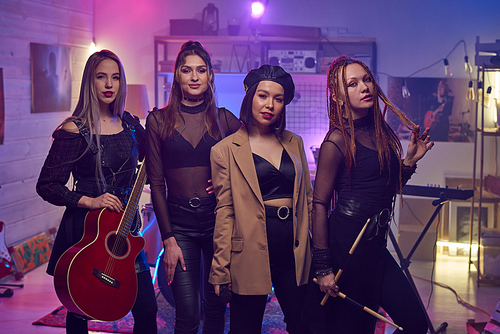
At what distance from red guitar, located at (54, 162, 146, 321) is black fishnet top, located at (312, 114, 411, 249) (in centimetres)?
77

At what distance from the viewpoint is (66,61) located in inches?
182

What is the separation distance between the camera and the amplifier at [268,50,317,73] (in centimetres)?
466

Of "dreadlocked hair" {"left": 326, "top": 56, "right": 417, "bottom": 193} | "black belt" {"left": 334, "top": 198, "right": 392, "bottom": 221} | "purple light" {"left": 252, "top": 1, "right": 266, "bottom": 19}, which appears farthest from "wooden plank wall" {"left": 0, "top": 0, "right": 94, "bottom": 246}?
"black belt" {"left": 334, "top": 198, "right": 392, "bottom": 221}

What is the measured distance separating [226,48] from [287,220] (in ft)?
11.7

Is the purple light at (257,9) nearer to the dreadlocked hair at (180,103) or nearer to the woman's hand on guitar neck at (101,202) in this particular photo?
the dreadlocked hair at (180,103)

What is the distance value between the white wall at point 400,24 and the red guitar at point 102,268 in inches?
136

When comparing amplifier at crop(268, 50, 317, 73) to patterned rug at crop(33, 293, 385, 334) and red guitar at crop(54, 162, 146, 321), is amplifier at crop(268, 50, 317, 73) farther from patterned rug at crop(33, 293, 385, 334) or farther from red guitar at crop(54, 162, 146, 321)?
red guitar at crop(54, 162, 146, 321)

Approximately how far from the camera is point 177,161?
6.60ft

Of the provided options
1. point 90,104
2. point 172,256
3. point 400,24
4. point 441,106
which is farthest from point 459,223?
point 90,104

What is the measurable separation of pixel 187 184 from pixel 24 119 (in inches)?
108

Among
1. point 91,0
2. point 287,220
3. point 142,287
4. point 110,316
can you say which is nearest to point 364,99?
point 287,220

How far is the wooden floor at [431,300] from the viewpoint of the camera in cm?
305

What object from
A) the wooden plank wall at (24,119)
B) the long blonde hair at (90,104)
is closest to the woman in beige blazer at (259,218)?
the long blonde hair at (90,104)

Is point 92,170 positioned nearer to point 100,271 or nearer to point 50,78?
point 100,271
